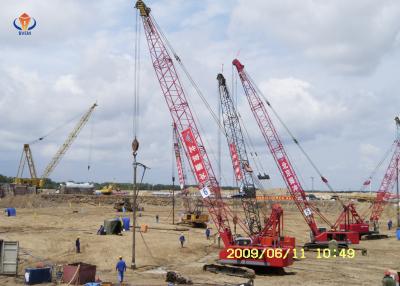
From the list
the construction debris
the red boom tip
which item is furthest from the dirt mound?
the construction debris

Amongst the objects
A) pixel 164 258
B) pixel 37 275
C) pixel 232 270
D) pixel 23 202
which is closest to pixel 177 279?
pixel 232 270

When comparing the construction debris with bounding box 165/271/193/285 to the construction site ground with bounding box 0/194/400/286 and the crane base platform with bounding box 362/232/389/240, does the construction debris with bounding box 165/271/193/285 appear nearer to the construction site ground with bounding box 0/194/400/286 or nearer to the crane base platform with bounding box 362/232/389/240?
the construction site ground with bounding box 0/194/400/286

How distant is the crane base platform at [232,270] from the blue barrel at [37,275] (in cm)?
1214

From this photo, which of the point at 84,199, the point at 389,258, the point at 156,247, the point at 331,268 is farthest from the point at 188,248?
the point at 84,199

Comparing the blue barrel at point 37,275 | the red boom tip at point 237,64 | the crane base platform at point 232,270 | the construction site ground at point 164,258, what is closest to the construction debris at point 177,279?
the construction site ground at point 164,258

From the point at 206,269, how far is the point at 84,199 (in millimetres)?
92472

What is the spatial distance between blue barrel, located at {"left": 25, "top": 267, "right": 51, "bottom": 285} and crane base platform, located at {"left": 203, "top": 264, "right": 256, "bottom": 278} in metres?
12.1

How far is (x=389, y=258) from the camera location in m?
49.3

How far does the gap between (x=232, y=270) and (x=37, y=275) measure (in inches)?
544

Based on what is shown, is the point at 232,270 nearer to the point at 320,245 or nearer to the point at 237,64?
the point at 320,245

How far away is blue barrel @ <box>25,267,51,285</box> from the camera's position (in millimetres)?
29859

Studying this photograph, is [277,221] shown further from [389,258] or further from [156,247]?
[389,258]

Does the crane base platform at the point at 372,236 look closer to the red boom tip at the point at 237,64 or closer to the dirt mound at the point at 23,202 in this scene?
the red boom tip at the point at 237,64

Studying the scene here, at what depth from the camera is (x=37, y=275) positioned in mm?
30266
